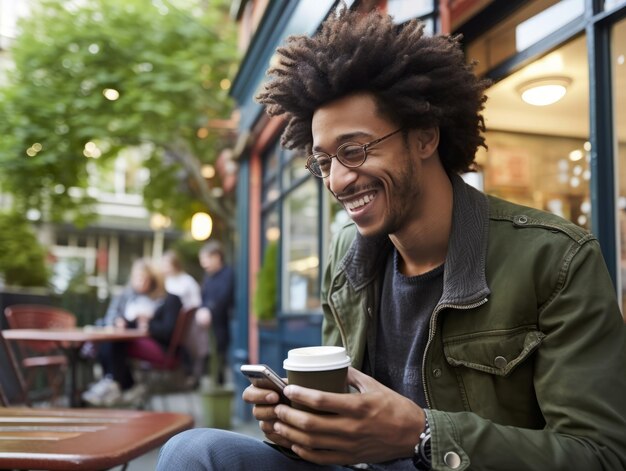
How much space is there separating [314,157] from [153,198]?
39.3 feet

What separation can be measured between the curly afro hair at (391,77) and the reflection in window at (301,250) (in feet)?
11.9

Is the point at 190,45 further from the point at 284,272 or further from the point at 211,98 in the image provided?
the point at 284,272

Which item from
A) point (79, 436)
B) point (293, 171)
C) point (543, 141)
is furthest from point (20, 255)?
point (79, 436)

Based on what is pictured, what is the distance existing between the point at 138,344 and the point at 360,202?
5646 millimetres

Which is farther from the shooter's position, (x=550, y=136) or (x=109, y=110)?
(x=109, y=110)

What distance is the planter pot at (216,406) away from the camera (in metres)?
6.38

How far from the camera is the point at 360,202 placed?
1767mm

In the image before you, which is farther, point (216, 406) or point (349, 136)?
point (216, 406)

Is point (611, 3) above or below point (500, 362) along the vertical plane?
above

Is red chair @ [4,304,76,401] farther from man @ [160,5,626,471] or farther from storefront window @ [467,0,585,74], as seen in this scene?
man @ [160,5,626,471]

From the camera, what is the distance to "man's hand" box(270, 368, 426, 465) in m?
1.21

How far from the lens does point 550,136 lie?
4.18 meters

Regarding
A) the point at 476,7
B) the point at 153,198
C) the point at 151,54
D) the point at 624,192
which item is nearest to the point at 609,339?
the point at 624,192

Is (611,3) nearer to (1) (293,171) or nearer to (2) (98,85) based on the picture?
(1) (293,171)
